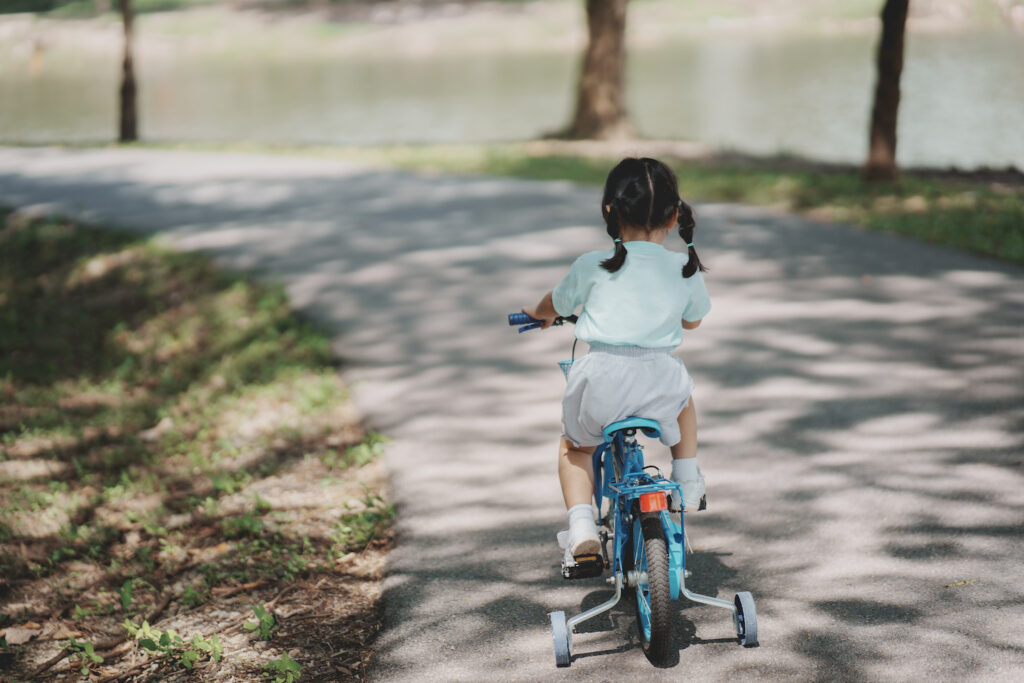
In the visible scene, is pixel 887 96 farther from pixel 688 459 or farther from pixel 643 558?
pixel 643 558

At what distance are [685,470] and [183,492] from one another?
3.11 m

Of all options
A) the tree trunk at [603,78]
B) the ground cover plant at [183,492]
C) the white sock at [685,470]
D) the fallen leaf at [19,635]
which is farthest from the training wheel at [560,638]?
the tree trunk at [603,78]

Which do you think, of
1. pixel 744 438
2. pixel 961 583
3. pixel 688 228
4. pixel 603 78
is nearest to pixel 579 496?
pixel 688 228

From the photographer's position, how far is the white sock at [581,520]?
315 cm

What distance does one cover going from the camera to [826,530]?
4047 mm

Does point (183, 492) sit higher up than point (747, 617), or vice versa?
point (747, 617)

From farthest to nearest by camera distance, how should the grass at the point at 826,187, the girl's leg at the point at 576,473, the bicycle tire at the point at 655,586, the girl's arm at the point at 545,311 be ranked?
the grass at the point at 826,187 → the girl's arm at the point at 545,311 → the girl's leg at the point at 576,473 → the bicycle tire at the point at 655,586

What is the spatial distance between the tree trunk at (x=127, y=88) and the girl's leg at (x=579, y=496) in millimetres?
19348

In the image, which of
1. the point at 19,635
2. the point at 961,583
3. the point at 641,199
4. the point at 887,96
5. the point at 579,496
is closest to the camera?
the point at 641,199

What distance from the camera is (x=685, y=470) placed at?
3.31m

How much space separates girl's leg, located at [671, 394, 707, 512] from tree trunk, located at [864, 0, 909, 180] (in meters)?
8.53

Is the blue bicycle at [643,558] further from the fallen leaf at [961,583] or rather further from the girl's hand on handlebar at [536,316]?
the fallen leaf at [961,583]

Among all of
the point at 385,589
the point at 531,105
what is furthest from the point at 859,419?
the point at 531,105

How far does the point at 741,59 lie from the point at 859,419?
108 ft
